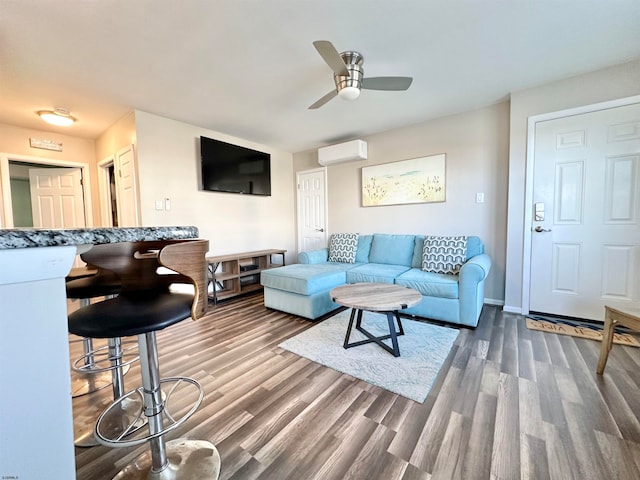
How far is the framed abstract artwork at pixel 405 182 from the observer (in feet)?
11.2

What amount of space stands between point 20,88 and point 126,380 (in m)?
2.96

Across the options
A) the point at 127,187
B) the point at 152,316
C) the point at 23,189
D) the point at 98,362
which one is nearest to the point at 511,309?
the point at 152,316

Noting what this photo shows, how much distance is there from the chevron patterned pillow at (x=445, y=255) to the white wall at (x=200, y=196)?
271 centimetres

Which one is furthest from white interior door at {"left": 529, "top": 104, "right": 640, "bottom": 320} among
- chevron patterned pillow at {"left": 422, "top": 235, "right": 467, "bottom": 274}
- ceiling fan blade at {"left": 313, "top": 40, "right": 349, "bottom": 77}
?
ceiling fan blade at {"left": 313, "top": 40, "right": 349, "bottom": 77}

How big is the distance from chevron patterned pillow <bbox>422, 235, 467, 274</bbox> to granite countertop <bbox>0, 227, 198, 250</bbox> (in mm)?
2784

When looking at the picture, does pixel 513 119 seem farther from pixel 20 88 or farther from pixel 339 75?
pixel 20 88

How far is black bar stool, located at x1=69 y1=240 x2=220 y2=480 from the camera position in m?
0.81

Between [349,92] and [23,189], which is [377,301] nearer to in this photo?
[349,92]

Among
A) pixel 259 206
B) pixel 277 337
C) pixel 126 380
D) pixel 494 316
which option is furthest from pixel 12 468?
pixel 259 206

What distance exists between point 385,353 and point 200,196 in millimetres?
3087

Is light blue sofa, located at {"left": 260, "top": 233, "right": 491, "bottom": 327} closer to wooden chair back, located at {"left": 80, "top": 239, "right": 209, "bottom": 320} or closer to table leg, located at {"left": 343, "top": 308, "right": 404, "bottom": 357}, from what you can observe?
table leg, located at {"left": 343, "top": 308, "right": 404, "bottom": 357}

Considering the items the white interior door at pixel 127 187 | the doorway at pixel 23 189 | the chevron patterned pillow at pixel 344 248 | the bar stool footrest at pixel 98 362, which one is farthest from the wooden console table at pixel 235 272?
the doorway at pixel 23 189

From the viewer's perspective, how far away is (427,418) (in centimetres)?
140

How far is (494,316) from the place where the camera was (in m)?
2.79
